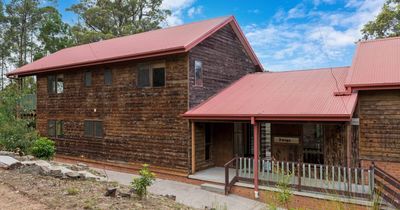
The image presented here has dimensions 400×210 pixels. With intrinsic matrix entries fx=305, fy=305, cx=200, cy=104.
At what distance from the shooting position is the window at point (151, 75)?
472 inches

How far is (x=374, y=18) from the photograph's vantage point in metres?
22.2

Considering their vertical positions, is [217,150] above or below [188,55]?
below

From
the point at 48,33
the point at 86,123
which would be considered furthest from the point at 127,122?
the point at 48,33

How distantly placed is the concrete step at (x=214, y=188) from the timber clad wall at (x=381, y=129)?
4.55 metres

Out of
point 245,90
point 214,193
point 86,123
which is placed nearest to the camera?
point 214,193

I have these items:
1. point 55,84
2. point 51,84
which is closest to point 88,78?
point 55,84

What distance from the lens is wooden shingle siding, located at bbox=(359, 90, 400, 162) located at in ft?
30.6

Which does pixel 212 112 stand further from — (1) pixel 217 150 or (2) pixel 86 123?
(2) pixel 86 123

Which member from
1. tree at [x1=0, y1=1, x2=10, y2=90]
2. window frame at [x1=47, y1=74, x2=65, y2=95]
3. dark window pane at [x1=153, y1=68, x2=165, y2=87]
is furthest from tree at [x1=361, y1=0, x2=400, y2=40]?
tree at [x1=0, y1=1, x2=10, y2=90]

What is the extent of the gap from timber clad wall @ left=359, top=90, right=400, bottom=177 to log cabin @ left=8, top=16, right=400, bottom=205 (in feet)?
0.09

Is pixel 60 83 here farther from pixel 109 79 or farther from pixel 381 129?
pixel 381 129

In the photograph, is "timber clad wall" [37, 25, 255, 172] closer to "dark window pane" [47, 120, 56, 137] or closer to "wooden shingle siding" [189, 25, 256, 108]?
"wooden shingle siding" [189, 25, 256, 108]

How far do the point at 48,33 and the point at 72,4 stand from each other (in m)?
4.55

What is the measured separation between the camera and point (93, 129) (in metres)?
14.4
